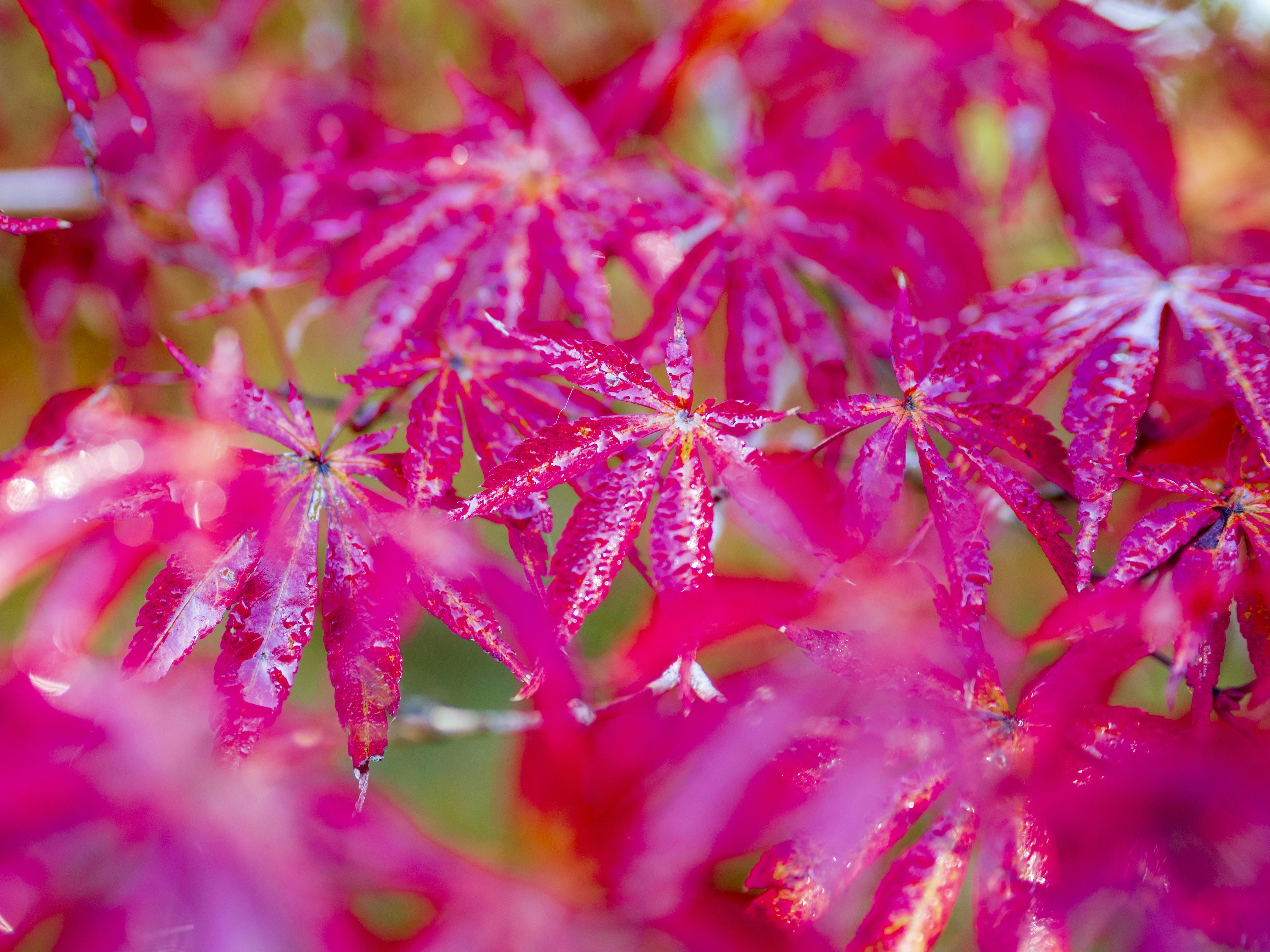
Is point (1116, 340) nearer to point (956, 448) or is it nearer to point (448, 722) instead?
point (956, 448)

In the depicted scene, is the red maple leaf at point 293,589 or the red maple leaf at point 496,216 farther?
the red maple leaf at point 496,216

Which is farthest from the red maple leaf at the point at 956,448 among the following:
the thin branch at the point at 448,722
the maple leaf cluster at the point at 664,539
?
the thin branch at the point at 448,722

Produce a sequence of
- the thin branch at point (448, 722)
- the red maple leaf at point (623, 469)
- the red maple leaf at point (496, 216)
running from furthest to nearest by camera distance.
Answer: the thin branch at point (448, 722) < the red maple leaf at point (496, 216) < the red maple leaf at point (623, 469)

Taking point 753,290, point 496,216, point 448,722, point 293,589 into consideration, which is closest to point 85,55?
point 496,216

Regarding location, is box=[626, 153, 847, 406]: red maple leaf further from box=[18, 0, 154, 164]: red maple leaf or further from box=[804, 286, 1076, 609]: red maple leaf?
box=[18, 0, 154, 164]: red maple leaf

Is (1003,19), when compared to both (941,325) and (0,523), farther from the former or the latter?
(0,523)

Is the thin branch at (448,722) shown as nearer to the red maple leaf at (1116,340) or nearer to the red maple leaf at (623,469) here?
the red maple leaf at (623,469)

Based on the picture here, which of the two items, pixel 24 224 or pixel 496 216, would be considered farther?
pixel 496 216
